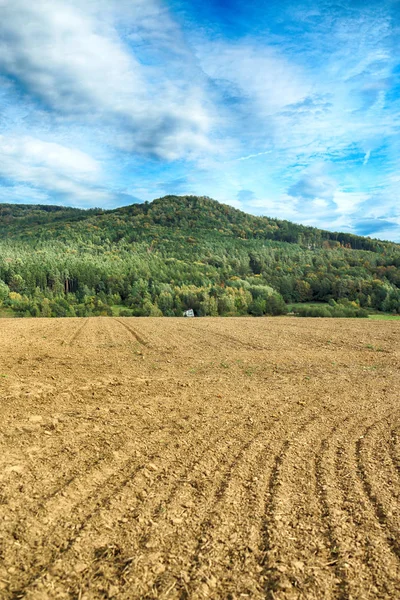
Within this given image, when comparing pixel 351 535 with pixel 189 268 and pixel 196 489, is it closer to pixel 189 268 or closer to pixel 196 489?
pixel 196 489

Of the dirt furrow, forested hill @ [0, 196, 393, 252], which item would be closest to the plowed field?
the dirt furrow

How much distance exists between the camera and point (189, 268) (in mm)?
108812

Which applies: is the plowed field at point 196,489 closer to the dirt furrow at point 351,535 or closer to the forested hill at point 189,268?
the dirt furrow at point 351,535

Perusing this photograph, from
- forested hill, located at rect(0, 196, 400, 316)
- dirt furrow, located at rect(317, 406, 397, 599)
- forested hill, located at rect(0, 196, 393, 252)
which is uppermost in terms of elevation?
forested hill, located at rect(0, 196, 393, 252)

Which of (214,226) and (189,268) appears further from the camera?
(214,226)

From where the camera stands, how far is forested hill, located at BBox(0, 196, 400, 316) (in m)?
71.8

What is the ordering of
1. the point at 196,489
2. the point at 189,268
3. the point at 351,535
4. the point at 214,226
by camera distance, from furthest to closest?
the point at 214,226, the point at 189,268, the point at 196,489, the point at 351,535

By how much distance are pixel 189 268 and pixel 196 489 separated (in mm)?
104606

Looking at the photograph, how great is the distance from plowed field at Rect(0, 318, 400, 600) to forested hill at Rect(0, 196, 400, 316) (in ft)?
175

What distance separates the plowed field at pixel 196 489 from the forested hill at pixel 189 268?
53.4 metres

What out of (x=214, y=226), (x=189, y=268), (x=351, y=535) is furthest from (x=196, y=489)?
(x=214, y=226)

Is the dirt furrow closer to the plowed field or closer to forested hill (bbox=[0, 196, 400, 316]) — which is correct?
the plowed field

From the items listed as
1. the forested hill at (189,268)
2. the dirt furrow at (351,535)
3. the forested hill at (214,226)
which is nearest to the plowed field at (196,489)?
the dirt furrow at (351,535)

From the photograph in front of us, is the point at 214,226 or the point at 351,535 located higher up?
the point at 214,226
